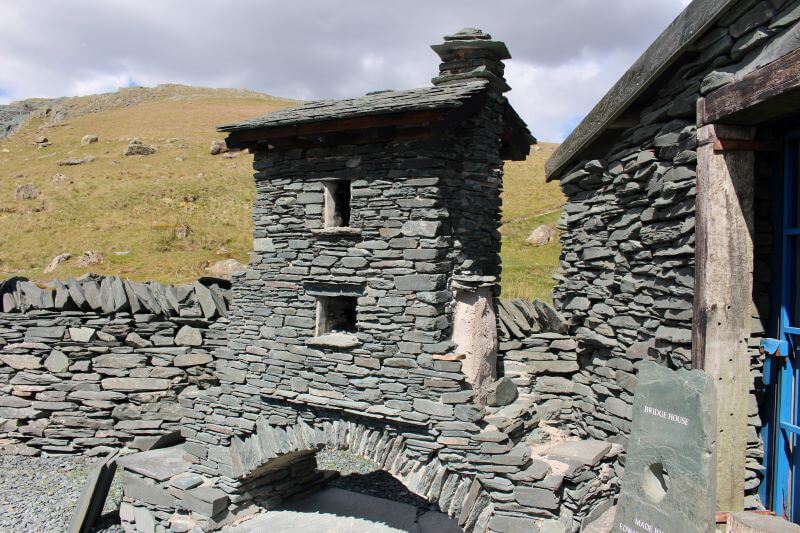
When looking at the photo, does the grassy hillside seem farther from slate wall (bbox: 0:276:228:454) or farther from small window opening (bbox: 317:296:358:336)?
slate wall (bbox: 0:276:228:454)

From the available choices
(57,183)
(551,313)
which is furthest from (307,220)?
(57,183)

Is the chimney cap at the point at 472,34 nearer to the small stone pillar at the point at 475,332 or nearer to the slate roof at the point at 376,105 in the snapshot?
the slate roof at the point at 376,105

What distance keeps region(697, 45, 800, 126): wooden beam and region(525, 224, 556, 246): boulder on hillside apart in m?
19.3

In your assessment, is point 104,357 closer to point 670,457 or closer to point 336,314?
point 336,314

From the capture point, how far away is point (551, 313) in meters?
8.42

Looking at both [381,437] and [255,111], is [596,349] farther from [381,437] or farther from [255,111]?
[255,111]

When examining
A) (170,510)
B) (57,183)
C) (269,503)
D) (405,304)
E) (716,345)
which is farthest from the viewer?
(57,183)

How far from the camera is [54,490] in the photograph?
10.2 metres

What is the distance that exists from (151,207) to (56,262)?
9.25 metres

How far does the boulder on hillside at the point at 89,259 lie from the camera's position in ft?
72.0

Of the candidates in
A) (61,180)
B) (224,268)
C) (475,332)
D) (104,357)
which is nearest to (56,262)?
(224,268)

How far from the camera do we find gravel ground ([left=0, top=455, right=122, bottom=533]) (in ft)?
31.2

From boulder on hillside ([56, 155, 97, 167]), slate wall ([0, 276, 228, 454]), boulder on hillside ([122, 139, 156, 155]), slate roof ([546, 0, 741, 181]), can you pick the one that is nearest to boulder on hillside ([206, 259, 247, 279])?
slate wall ([0, 276, 228, 454])

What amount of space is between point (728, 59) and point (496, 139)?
4.01 m
